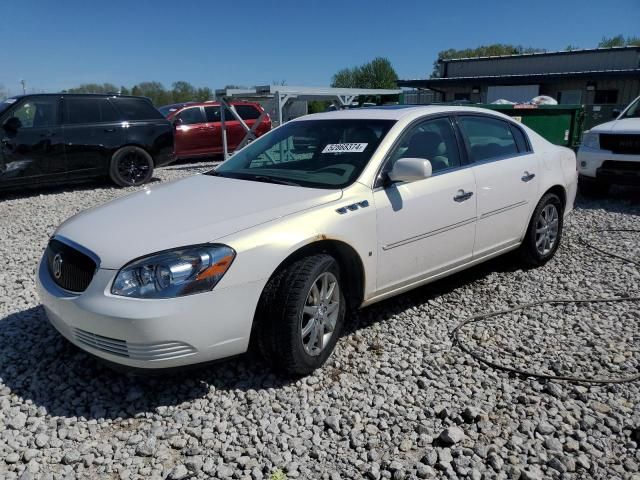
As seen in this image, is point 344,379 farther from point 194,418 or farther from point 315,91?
point 315,91

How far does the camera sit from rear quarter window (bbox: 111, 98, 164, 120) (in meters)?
10.3

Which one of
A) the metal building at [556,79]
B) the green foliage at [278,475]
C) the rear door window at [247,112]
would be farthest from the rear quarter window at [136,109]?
the metal building at [556,79]

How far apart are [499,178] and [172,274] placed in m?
2.89

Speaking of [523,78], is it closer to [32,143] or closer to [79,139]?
[79,139]

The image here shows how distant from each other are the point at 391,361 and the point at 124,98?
28.5ft

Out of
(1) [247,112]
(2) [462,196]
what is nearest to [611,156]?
(2) [462,196]

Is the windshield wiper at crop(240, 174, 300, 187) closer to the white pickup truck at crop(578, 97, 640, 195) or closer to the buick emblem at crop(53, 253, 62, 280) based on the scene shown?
the buick emblem at crop(53, 253, 62, 280)

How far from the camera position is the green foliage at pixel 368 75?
65.4 metres

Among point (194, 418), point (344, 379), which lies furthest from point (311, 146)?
point (194, 418)

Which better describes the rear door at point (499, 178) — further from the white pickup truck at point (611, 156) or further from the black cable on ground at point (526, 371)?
the white pickup truck at point (611, 156)

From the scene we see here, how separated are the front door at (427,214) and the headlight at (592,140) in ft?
17.5

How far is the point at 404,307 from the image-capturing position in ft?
14.4

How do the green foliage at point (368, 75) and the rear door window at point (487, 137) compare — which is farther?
the green foliage at point (368, 75)

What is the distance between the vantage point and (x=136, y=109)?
34.5 ft
